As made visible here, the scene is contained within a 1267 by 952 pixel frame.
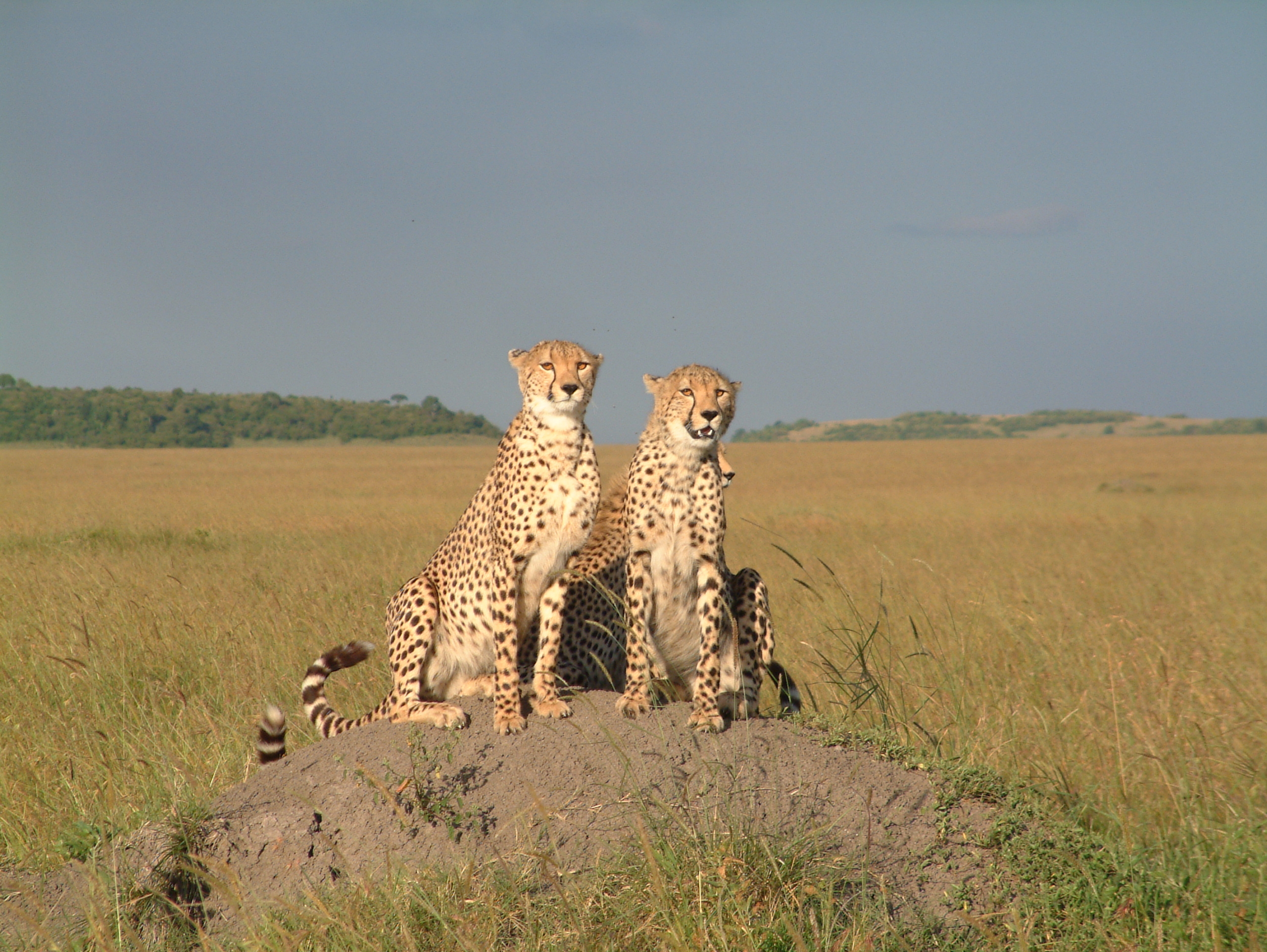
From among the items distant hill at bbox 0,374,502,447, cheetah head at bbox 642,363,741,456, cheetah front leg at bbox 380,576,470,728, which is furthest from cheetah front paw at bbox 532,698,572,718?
distant hill at bbox 0,374,502,447

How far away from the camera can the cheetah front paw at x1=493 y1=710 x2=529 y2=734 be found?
354 centimetres

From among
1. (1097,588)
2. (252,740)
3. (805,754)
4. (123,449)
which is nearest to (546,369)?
(805,754)

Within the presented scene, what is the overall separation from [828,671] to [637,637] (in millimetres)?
2281

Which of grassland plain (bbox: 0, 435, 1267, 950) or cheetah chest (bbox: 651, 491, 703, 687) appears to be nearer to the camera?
grassland plain (bbox: 0, 435, 1267, 950)

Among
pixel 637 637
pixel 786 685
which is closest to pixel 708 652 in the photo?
pixel 637 637

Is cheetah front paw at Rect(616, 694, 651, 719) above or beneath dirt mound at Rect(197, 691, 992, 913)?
above

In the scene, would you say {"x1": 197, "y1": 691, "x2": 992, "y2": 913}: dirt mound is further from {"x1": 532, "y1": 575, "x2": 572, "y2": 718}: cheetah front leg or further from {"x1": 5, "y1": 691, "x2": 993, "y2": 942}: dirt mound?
{"x1": 532, "y1": 575, "x2": 572, "y2": 718}: cheetah front leg

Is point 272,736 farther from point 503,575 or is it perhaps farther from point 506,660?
point 503,575

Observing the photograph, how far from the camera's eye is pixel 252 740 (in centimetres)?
454

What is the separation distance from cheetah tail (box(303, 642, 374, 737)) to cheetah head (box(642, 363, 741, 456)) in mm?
1472

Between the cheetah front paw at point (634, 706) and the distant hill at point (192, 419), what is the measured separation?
55309mm

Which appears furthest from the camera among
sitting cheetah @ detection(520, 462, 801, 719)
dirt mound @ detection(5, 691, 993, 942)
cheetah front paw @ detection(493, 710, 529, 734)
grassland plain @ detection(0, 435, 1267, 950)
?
sitting cheetah @ detection(520, 462, 801, 719)

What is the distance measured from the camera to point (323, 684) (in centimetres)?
391

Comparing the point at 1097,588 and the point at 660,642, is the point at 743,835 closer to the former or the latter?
the point at 660,642
